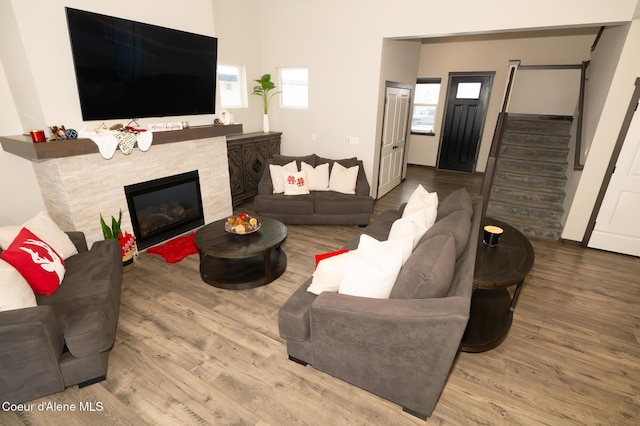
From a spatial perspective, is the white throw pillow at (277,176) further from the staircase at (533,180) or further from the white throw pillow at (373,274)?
the staircase at (533,180)

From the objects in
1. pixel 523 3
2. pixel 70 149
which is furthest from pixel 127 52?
pixel 523 3

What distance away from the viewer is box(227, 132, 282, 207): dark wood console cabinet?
16.7ft

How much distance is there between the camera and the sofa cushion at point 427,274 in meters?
1.71

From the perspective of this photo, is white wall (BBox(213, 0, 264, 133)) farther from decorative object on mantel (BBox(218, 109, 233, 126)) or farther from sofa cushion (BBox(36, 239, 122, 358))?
sofa cushion (BBox(36, 239, 122, 358))

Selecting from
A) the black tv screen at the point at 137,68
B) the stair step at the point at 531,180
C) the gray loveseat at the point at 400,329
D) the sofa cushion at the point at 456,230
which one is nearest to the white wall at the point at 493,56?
the stair step at the point at 531,180

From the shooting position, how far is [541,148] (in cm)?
509

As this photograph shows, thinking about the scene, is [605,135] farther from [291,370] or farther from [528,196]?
[291,370]

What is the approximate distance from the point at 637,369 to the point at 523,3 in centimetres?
389

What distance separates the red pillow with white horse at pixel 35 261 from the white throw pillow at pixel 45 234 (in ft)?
0.39

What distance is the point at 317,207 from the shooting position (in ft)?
14.6

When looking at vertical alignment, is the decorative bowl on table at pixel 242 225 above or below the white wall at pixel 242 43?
below

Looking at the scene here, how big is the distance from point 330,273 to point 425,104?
24.0ft

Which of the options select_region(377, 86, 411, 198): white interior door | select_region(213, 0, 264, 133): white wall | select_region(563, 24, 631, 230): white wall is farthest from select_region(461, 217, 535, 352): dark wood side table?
select_region(213, 0, 264, 133): white wall

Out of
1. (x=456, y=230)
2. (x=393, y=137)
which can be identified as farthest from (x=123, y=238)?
(x=393, y=137)
